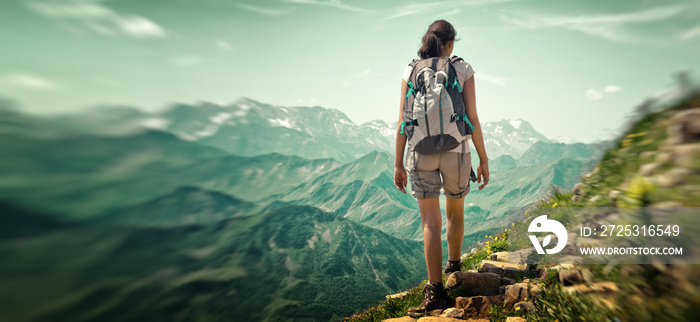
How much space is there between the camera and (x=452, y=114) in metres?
3.25

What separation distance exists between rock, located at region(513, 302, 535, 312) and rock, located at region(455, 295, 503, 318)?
0.38 meters

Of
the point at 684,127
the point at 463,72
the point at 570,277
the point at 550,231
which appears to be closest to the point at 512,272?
the point at 550,231

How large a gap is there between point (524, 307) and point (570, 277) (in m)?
0.78

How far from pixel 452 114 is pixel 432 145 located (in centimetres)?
41

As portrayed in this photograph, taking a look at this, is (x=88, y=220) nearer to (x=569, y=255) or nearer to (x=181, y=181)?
(x=181, y=181)

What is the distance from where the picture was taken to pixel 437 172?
350cm

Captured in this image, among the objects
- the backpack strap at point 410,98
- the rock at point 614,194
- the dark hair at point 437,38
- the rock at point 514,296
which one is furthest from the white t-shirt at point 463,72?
the rock at point 514,296

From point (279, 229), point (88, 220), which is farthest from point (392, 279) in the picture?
point (88, 220)

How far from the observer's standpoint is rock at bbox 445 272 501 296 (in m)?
3.82

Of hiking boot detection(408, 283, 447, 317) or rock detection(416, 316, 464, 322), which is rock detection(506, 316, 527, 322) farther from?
hiking boot detection(408, 283, 447, 317)

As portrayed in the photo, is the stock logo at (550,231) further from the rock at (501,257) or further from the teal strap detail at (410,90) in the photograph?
the teal strap detail at (410,90)

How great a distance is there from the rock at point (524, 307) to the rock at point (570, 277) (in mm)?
507

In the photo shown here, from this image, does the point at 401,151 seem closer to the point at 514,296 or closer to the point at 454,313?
the point at 454,313

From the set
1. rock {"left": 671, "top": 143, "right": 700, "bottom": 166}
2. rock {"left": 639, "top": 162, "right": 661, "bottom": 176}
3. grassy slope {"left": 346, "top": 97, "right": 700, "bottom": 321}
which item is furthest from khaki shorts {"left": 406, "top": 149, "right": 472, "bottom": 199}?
rock {"left": 671, "top": 143, "right": 700, "bottom": 166}
